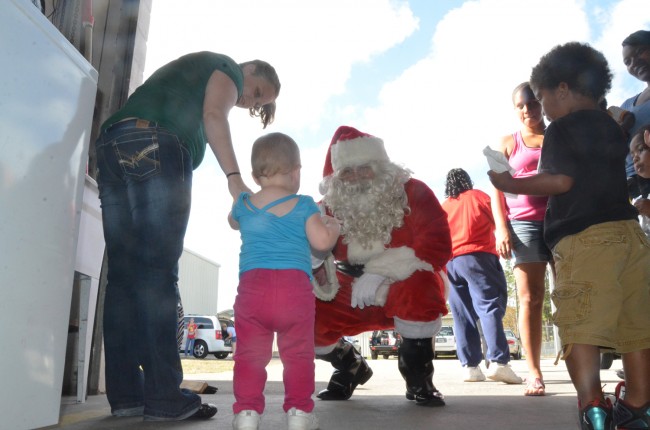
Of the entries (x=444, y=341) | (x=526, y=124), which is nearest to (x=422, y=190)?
(x=526, y=124)

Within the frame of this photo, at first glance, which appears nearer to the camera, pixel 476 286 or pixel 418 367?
pixel 418 367

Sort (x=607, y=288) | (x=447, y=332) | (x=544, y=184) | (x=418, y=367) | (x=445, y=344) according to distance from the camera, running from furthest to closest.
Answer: (x=447, y=332) < (x=445, y=344) < (x=418, y=367) < (x=544, y=184) < (x=607, y=288)

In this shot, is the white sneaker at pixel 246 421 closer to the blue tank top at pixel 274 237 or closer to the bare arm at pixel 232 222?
the blue tank top at pixel 274 237

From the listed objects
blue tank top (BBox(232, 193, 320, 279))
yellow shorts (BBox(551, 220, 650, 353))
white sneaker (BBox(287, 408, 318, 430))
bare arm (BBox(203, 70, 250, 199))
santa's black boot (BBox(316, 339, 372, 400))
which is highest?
bare arm (BBox(203, 70, 250, 199))

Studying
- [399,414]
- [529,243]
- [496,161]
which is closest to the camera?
[496,161]

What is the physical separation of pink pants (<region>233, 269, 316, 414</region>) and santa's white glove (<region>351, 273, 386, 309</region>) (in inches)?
37.0

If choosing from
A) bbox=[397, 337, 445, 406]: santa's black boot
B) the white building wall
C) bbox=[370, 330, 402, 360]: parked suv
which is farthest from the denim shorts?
the white building wall

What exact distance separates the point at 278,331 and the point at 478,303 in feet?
8.60

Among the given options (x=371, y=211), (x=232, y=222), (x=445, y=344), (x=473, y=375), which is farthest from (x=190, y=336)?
(x=232, y=222)

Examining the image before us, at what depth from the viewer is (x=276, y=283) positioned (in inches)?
77.6

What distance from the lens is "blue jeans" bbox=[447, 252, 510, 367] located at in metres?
4.09

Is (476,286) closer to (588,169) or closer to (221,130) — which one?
(588,169)

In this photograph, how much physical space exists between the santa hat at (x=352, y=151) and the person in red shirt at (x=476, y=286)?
114cm

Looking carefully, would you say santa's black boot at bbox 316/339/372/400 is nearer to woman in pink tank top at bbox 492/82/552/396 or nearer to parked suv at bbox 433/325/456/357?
woman in pink tank top at bbox 492/82/552/396
